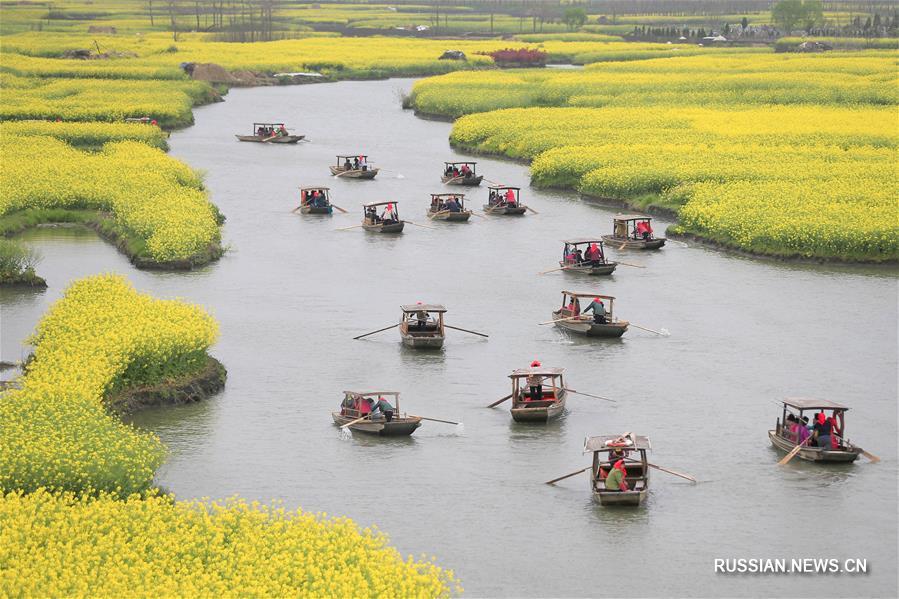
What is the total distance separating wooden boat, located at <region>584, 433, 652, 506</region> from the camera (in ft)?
102

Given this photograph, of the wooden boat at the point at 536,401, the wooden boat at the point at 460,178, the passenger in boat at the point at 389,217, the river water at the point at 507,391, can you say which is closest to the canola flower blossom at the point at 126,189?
the river water at the point at 507,391

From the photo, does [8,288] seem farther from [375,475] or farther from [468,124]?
[468,124]

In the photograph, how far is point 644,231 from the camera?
6150cm

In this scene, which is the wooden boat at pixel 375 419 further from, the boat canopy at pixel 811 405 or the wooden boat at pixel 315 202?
the wooden boat at pixel 315 202

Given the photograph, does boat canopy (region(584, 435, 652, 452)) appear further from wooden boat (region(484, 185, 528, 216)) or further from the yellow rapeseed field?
the yellow rapeseed field

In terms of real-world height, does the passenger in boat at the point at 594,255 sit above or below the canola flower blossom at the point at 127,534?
below

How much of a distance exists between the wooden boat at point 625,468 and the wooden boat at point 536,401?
447 centimetres

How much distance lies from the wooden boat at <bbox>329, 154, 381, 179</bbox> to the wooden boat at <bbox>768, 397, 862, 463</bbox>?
49153 millimetres

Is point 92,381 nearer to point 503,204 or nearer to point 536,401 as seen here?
point 536,401

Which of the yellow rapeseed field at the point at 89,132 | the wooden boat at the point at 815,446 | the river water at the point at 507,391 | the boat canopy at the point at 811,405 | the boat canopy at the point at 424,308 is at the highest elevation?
the yellow rapeseed field at the point at 89,132

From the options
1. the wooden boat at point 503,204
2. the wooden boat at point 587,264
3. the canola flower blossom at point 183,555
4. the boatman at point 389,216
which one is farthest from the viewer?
the wooden boat at point 503,204

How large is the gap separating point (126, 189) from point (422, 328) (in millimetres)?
29979

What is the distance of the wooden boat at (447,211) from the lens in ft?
224

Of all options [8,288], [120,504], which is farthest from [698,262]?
[120,504]
